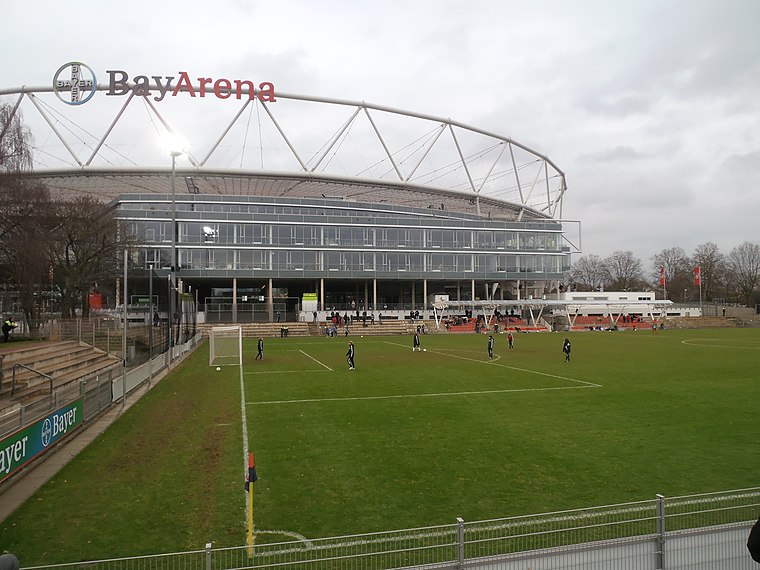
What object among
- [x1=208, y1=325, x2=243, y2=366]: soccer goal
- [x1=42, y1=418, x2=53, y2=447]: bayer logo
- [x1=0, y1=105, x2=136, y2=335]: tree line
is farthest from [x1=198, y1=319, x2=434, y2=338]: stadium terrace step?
[x1=42, y1=418, x2=53, y2=447]: bayer logo

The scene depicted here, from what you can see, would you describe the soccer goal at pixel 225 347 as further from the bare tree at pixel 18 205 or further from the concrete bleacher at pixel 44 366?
the bare tree at pixel 18 205

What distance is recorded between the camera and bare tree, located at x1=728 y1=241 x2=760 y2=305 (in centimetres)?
11094

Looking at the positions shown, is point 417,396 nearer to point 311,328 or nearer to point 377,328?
point 311,328

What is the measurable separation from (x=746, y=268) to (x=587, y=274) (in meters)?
33.3

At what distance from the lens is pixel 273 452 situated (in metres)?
12.1

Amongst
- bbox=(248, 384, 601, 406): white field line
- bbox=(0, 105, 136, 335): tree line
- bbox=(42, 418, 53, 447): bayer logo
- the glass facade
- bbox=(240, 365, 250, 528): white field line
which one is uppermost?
the glass facade

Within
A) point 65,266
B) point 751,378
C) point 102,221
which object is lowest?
point 751,378

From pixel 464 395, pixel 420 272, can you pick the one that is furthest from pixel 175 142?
pixel 420 272

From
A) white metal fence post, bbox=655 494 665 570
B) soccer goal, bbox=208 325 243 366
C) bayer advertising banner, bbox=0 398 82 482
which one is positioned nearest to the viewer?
white metal fence post, bbox=655 494 665 570

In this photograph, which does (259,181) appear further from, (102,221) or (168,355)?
(168,355)

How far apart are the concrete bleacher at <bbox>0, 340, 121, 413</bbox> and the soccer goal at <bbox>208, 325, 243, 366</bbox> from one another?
6087 mm

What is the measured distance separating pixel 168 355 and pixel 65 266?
14.6m

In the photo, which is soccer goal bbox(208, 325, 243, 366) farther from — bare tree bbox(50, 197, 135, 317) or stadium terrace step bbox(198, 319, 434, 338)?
stadium terrace step bbox(198, 319, 434, 338)

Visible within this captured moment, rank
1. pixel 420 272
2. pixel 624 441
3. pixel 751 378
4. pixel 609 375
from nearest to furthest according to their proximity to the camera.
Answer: pixel 624 441
pixel 751 378
pixel 609 375
pixel 420 272
